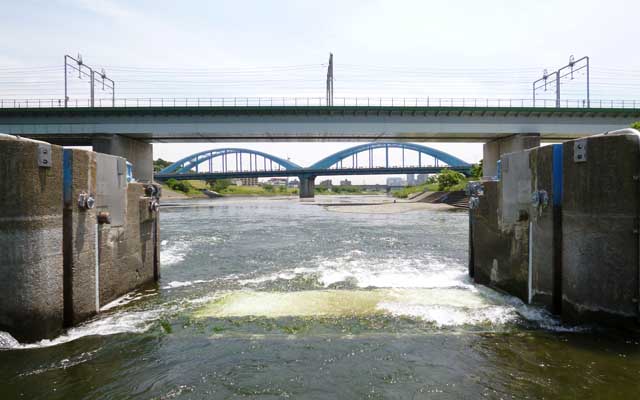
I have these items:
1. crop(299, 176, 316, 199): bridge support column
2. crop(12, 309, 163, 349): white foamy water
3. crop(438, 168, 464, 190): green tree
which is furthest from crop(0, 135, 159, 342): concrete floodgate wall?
crop(299, 176, 316, 199): bridge support column

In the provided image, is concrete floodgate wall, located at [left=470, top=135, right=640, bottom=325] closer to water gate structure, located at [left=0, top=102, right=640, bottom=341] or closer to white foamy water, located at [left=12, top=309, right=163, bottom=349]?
water gate structure, located at [left=0, top=102, right=640, bottom=341]

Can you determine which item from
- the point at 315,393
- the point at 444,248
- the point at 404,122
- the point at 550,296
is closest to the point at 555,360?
the point at 550,296

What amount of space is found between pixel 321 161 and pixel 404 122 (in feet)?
373

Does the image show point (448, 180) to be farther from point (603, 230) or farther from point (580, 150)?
point (603, 230)

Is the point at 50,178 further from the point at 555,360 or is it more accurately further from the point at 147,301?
the point at 555,360

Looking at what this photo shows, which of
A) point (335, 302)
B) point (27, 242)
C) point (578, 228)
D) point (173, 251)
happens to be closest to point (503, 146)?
point (173, 251)

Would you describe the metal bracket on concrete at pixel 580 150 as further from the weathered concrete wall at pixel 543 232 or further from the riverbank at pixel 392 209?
the riverbank at pixel 392 209

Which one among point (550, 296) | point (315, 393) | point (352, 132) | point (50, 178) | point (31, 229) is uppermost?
point (352, 132)

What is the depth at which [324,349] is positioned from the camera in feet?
22.4

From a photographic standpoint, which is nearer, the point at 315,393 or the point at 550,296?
the point at 315,393

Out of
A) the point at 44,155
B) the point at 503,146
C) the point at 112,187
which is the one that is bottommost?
the point at 112,187

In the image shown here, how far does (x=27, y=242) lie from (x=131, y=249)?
3708mm

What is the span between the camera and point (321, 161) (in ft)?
524

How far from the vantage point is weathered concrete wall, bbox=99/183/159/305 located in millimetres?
8993
